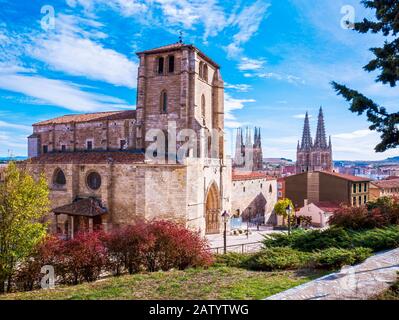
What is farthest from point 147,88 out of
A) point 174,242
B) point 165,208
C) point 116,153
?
point 174,242

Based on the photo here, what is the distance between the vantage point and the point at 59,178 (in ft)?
97.3

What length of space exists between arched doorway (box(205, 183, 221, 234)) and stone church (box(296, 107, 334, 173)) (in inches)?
2179

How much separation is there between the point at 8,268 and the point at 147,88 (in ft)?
72.3

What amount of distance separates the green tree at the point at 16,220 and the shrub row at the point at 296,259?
26.5 ft

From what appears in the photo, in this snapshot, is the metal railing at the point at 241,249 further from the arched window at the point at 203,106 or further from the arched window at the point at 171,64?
the arched window at the point at 171,64

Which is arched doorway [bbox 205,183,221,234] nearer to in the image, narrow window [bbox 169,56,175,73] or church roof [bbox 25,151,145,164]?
church roof [bbox 25,151,145,164]

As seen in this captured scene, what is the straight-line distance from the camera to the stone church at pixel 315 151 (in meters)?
76.6

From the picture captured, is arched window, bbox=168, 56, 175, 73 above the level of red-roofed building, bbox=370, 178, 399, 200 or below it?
above

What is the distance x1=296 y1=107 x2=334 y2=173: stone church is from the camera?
76562mm

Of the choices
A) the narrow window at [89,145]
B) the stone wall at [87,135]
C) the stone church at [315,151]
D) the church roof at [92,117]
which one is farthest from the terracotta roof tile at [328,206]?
the stone church at [315,151]

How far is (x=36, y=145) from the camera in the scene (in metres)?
34.9

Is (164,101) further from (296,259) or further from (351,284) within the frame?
(351,284)

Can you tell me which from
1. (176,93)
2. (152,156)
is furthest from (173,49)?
(152,156)

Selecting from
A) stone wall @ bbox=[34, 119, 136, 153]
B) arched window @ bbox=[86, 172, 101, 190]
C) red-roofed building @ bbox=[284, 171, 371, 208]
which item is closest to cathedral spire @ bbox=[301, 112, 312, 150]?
red-roofed building @ bbox=[284, 171, 371, 208]
